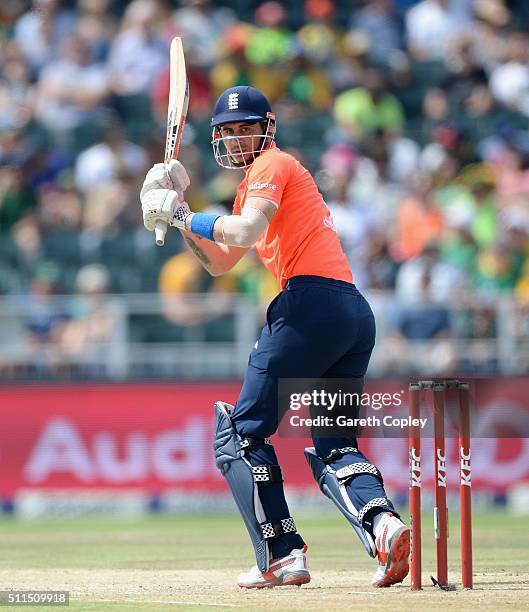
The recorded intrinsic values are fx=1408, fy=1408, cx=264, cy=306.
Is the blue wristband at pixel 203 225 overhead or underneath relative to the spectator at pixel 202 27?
underneath

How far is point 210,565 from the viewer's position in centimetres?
809

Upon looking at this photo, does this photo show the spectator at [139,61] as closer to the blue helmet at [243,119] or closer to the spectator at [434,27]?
the spectator at [434,27]

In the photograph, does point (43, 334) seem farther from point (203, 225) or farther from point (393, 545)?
point (393, 545)

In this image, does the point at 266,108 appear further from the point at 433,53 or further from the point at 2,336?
the point at 433,53

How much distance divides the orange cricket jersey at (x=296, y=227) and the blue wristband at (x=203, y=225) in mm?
221

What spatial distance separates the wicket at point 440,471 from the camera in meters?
6.30

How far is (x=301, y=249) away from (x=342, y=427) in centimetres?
89

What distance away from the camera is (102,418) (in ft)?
42.2

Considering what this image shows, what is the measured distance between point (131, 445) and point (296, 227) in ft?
20.9

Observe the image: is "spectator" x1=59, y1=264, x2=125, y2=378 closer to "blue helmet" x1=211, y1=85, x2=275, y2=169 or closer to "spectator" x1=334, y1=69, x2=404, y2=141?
"spectator" x1=334, y1=69, x2=404, y2=141

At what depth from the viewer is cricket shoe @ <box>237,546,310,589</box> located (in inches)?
263

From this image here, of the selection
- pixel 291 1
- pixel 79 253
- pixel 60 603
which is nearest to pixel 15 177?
pixel 79 253

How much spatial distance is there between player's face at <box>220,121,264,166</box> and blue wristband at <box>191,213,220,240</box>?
478mm

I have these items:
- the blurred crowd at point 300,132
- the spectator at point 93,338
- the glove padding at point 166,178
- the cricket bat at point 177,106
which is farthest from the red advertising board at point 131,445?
the glove padding at point 166,178
